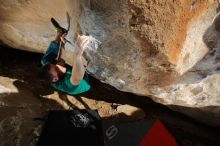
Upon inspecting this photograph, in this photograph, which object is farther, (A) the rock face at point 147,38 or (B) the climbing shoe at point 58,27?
(B) the climbing shoe at point 58,27

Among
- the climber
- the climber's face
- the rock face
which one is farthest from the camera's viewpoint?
the climber's face

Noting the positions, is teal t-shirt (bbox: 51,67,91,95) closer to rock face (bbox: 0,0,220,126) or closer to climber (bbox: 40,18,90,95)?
climber (bbox: 40,18,90,95)

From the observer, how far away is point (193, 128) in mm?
3203

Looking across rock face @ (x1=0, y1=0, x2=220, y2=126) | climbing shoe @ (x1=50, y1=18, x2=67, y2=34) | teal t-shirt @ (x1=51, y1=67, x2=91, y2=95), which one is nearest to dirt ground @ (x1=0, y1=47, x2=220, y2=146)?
teal t-shirt @ (x1=51, y1=67, x2=91, y2=95)

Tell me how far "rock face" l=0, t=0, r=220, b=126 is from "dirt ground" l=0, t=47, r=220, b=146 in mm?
588

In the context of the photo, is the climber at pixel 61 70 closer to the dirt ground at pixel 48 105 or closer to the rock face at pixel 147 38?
the rock face at pixel 147 38

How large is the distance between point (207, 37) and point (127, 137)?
1.12 meters

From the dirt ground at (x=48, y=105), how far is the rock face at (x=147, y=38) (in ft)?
1.93

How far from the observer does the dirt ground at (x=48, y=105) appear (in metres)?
2.63

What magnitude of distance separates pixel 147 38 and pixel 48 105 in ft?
4.81

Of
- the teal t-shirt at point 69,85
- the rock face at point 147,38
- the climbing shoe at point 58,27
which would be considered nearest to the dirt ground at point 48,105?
the teal t-shirt at point 69,85

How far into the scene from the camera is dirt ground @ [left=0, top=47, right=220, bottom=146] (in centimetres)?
263

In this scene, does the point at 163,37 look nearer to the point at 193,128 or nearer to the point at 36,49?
the point at 36,49

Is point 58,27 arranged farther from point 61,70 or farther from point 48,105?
point 48,105
